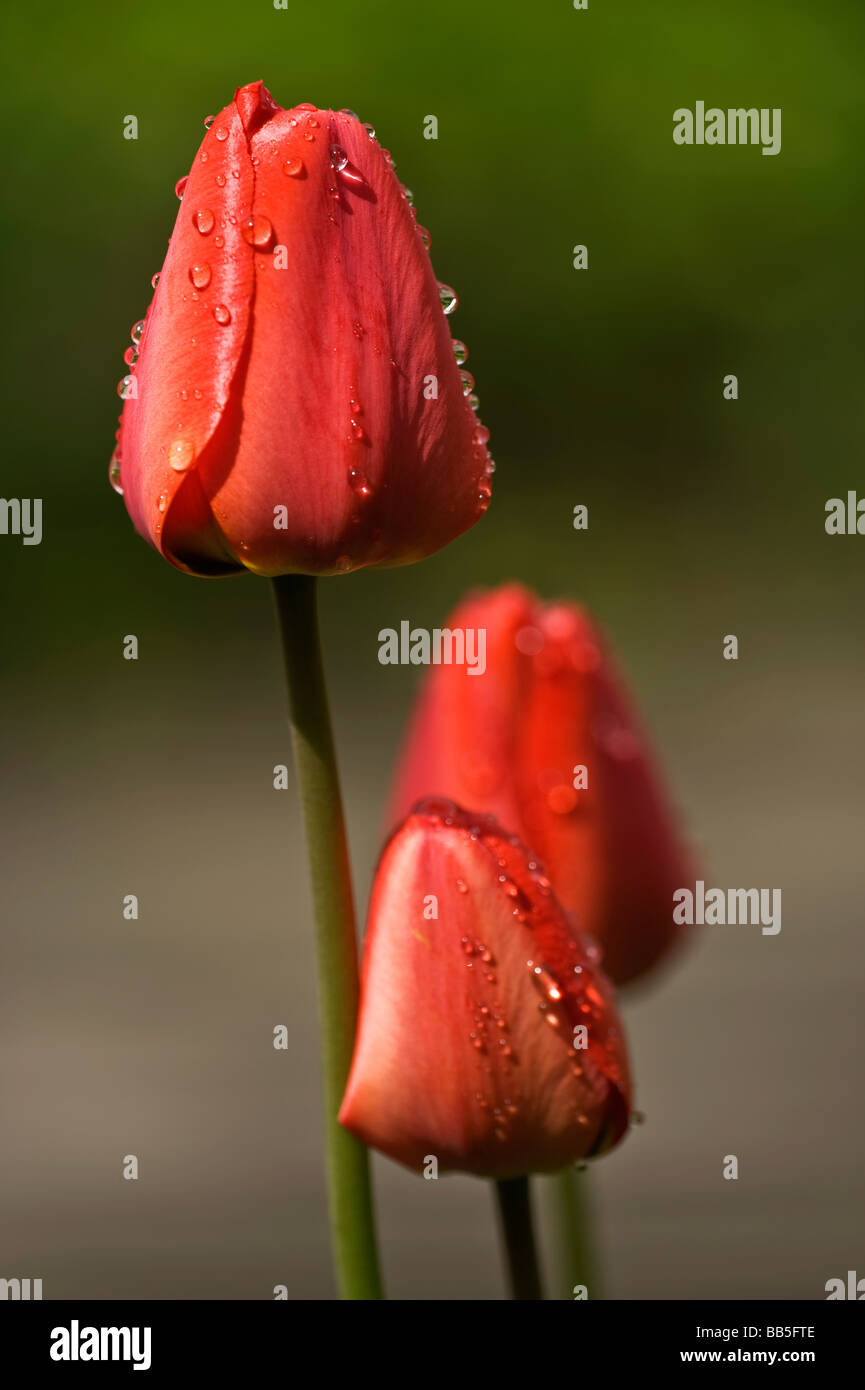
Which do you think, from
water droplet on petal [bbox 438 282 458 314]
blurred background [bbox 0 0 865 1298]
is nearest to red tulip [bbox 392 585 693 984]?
water droplet on petal [bbox 438 282 458 314]

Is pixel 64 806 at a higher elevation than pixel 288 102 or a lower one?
lower

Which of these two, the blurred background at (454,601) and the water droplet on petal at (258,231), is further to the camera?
the blurred background at (454,601)

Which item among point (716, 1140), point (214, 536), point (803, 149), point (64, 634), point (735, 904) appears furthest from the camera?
point (803, 149)

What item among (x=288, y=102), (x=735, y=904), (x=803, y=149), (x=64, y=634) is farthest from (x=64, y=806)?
(x=803, y=149)

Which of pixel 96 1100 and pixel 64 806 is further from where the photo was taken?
pixel 64 806

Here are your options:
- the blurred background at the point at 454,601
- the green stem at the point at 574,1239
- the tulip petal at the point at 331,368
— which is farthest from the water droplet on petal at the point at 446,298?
the blurred background at the point at 454,601

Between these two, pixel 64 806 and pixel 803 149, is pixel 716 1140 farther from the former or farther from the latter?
pixel 803 149

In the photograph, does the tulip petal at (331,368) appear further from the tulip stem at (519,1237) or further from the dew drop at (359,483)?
the tulip stem at (519,1237)
